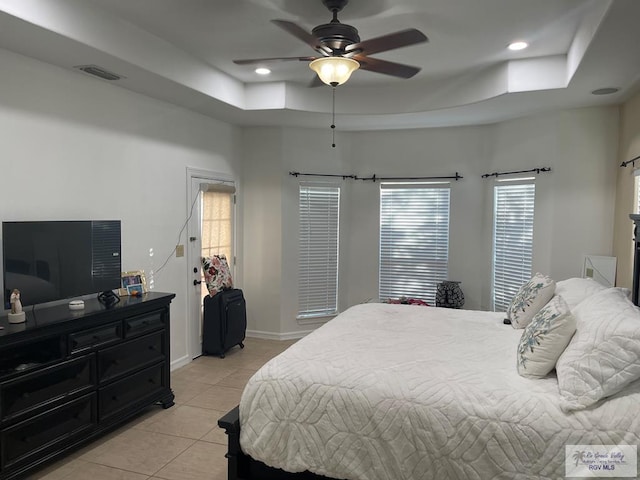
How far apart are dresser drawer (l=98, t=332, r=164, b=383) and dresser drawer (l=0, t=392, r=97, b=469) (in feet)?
0.63

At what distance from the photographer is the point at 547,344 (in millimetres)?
2244

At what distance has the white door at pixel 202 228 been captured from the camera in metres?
4.83

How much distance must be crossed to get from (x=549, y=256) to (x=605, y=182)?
0.88 m

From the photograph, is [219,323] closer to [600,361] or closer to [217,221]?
[217,221]

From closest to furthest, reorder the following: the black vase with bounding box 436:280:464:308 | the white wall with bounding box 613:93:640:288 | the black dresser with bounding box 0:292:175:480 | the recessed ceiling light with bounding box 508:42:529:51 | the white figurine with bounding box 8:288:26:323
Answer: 1. the black dresser with bounding box 0:292:175:480
2. the white figurine with bounding box 8:288:26:323
3. the recessed ceiling light with bounding box 508:42:529:51
4. the white wall with bounding box 613:93:640:288
5. the black vase with bounding box 436:280:464:308

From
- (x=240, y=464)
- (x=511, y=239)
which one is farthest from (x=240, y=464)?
(x=511, y=239)

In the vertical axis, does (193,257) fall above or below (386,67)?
below

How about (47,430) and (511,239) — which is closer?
(47,430)

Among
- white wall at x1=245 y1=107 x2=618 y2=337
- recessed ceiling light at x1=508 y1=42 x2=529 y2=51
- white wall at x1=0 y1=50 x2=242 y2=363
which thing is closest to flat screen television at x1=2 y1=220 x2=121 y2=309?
white wall at x1=0 y1=50 x2=242 y2=363

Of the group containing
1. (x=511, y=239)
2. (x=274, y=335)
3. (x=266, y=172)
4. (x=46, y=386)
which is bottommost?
(x=274, y=335)

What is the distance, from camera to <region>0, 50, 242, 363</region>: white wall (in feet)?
10.1

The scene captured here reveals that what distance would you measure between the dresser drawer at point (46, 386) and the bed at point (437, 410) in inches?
48.5

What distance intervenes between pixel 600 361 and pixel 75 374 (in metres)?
3.01

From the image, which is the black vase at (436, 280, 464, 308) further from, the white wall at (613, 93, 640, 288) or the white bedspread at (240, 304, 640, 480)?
the white bedspread at (240, 304, 640, 480)
